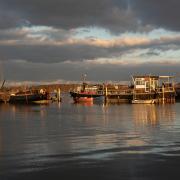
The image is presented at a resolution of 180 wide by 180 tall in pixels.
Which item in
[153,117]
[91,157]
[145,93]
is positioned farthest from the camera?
[145,93]

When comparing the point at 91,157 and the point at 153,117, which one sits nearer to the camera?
the point at 91,157

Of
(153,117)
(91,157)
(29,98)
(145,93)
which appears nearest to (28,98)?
(29,98)

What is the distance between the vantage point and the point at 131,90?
389 feet

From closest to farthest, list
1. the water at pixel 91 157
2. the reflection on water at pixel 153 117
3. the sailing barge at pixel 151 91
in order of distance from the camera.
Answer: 1. the water at pixel 91 157
2. the reflection on water at pixel 153 117
3. the sailing barge at pixel 151 91

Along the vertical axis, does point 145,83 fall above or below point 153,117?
above

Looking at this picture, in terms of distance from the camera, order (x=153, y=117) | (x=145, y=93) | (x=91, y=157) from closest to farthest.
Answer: (x=91, y=157)
(x=153, y=117)
(x=145, y=93)

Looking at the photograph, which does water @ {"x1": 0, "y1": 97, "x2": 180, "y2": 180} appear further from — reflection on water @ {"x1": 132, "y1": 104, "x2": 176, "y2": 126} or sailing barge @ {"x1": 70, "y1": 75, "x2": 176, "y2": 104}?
sailing barge @ {"x1": 70, "y1": 75, "x2": 176, "y2": 104}

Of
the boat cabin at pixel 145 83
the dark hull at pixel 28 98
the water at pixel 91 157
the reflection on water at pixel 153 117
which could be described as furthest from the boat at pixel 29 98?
the water at pixel 91 157

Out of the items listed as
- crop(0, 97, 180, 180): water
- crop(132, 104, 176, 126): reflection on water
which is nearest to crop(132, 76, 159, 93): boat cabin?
crop(132, 104, 176, 126): reflection on water

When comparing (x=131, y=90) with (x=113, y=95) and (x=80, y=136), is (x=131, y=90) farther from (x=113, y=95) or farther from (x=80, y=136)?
(x=80, y=136)

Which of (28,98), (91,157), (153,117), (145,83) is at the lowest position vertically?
(153,117)

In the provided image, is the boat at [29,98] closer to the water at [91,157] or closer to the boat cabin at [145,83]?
the boat cabin at [145,83]

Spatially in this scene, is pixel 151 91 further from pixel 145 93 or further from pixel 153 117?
pixel 153 117

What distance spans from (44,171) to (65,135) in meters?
13.1
